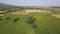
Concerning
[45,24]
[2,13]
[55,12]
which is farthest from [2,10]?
[55,12]

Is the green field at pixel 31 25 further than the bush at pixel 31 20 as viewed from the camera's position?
No

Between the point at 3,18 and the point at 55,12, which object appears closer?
the point at 3,18

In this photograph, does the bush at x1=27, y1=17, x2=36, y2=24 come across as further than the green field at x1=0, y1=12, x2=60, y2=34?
Yes

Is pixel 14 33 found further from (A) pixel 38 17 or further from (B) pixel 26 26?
(A) pixel 38 17

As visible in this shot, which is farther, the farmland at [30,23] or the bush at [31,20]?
the bush at [31,20]

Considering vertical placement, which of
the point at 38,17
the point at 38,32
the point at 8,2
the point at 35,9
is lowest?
the point at 38,32
